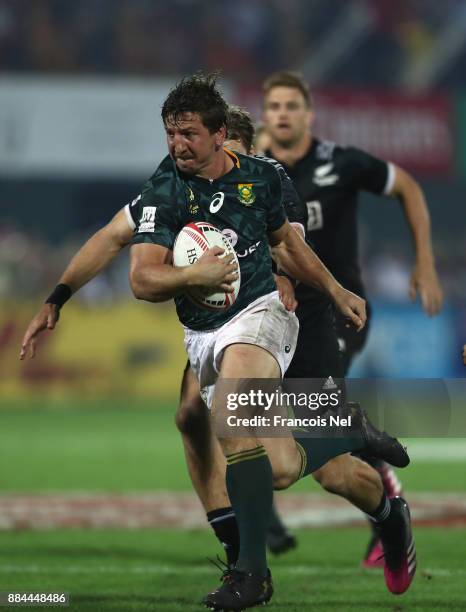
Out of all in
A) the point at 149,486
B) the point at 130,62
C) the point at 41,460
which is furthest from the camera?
the point at 130,62

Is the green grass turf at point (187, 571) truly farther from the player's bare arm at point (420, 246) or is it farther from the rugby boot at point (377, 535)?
the player's bare arm at point (420, 246)

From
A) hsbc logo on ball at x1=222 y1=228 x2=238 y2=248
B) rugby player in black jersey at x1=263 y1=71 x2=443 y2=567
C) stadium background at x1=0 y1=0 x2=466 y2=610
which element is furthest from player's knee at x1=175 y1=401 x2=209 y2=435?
stadium background at x1=0 y1=0 x2=466 y2=610

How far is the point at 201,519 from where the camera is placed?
9.18m

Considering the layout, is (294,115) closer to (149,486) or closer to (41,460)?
(149,486)

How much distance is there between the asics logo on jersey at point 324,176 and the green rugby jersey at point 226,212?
2.02 metres

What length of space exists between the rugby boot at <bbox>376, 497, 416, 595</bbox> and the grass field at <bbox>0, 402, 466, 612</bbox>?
85 millimetres

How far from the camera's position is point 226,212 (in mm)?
5547

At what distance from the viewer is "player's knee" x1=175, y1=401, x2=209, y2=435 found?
6152 millimetres

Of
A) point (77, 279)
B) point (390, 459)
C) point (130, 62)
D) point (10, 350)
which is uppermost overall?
point (130, 62)

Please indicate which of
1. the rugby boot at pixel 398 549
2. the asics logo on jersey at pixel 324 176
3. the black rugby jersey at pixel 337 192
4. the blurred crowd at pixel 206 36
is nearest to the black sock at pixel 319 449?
the rugby boot at pixel 398 549

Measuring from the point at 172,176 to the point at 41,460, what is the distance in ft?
26.0

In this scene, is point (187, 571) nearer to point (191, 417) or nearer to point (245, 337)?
point (191, 417)

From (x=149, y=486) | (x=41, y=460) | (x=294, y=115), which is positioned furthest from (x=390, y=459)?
(x=41, y=460)

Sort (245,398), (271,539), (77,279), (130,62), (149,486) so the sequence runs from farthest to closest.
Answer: (130,62) → (149,486) → (271,539) → (77,279) → (245,398)
